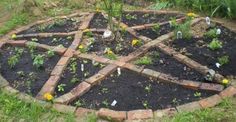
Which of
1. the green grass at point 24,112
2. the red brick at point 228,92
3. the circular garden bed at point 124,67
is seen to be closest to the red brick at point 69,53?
the circular garden bed at point 124,67

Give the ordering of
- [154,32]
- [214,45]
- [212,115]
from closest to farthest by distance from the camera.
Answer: [212,115] → [214,45] → [154,32]

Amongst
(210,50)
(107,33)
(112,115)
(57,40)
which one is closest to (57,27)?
(57,40)

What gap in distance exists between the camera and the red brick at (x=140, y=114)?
10.9ft

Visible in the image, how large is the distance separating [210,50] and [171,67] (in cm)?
53

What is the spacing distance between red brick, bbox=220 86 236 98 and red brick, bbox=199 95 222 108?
53 millimetres

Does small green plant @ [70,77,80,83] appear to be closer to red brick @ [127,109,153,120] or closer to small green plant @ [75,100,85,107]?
small green plant @ [75,100,85,107]

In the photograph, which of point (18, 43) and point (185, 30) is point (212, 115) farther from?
point (18, 43)

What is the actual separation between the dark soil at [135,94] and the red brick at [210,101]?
0.09 meters

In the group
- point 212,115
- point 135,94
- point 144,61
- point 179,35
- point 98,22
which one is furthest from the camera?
point 98,22

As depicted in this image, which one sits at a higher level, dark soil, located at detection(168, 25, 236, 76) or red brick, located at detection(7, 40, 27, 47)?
dark soil, located at detection(168, 25, 236, 76)

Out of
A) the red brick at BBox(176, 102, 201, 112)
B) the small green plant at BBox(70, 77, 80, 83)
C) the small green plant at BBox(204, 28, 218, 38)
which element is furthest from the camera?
the small green plant at BBox(204, 28, 218, 38)

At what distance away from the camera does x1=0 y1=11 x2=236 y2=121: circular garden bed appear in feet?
11.6

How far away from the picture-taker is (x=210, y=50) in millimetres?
4176

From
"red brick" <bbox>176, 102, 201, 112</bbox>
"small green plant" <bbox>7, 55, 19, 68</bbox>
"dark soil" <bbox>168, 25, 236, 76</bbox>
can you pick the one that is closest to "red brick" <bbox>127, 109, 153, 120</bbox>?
"red brick" <bbox>176, 102, 201, 112</bbox>
